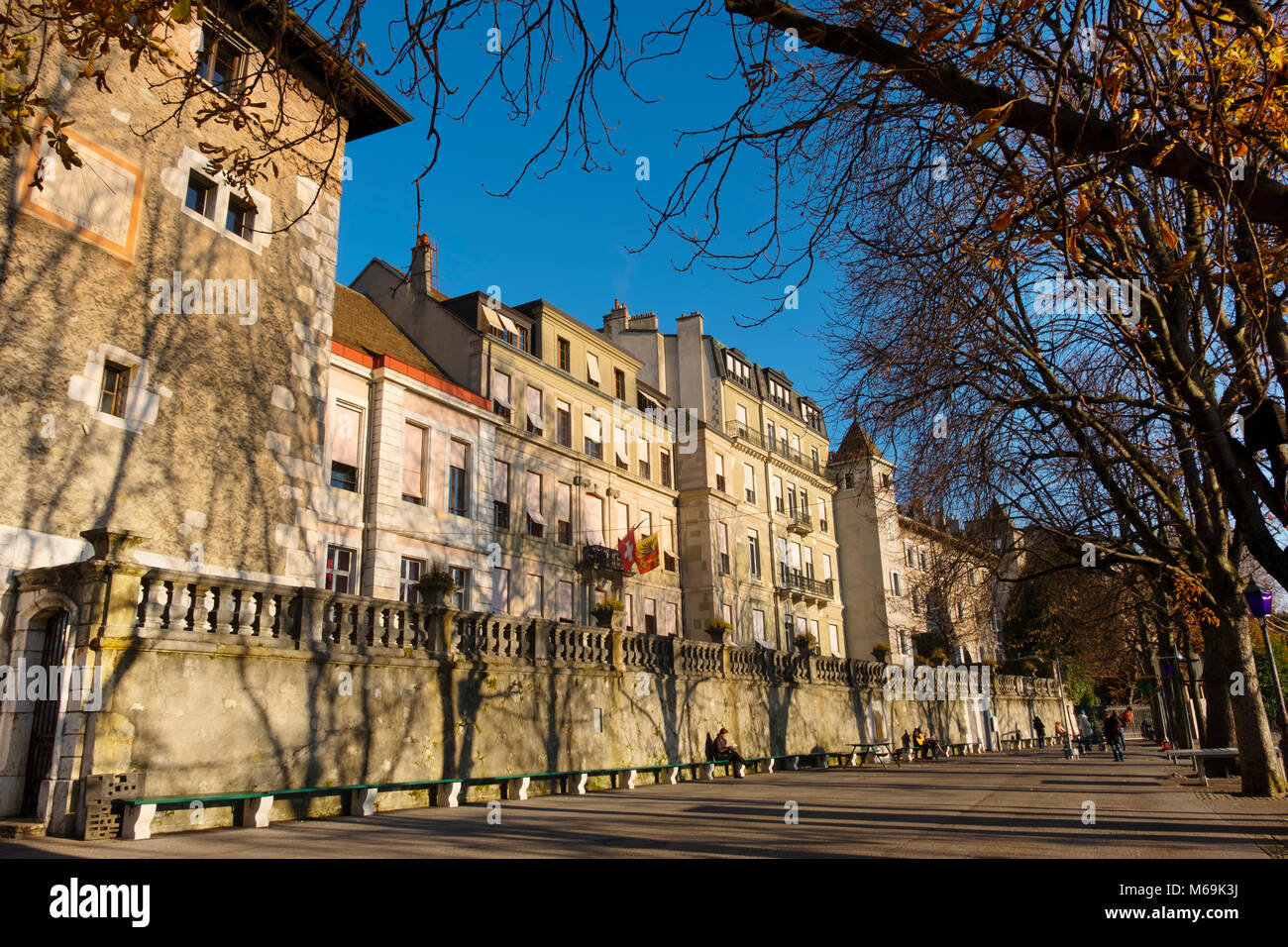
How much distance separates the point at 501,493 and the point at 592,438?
6193mm

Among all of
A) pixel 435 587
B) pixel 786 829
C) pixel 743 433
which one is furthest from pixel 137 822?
pixel 743 433

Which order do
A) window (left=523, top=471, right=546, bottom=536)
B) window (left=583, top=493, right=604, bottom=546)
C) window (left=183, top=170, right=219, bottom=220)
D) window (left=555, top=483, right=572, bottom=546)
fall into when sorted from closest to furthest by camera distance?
window (left=183, top=170, right=219, bottom=220)
window (left=523, top=471, right=546, bottom=536)
window (left=555, top=483, right=572, bottom=546)
window (left=583, top=493, right=604, bottom=546)

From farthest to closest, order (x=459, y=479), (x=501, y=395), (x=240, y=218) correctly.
→ (x=501, y=395), (x=459, y=479), (x=240, y=218)

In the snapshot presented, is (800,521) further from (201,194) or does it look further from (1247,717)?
(201,194)

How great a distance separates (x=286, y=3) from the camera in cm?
502

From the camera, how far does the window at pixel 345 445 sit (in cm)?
2366

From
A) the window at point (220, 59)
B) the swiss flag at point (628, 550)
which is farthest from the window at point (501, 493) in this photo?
the window at point (220, 59)

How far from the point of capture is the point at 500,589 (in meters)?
28.8

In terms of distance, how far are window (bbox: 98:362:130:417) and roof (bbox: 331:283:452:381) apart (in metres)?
11.2

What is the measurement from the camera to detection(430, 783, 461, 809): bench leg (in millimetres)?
14883

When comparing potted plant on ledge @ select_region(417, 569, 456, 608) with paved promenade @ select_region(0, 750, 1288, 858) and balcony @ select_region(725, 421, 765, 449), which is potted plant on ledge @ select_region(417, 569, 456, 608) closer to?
paved promenade @ select_region(0, 750, 1288, 858)

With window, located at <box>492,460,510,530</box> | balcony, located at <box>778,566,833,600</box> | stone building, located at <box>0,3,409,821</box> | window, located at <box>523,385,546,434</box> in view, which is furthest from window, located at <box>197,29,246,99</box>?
balcony, located at <box>778,566,833,600</box>
